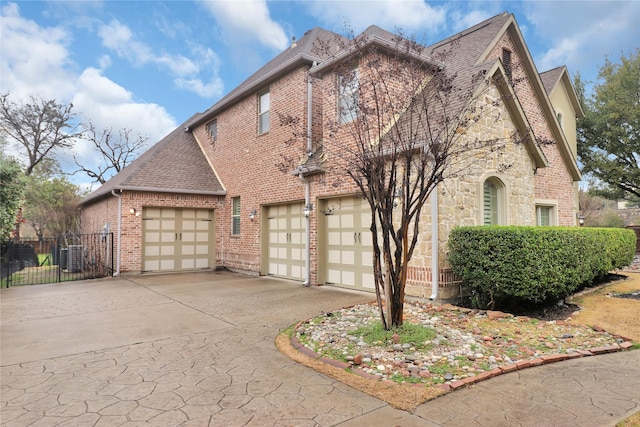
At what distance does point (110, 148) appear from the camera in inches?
1086

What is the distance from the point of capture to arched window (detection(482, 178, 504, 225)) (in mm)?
8344

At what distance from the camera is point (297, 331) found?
520 centimetres

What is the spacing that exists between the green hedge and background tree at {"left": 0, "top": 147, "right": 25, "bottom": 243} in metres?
11.5

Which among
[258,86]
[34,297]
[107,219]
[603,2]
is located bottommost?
[34,297]

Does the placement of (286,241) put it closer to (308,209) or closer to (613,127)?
(308,209)

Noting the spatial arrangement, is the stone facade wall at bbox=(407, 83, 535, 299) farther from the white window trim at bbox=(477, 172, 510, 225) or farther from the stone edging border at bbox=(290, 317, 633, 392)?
the stone edging border at bbox=(290, 317, 633, 392)

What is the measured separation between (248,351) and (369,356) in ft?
4.82

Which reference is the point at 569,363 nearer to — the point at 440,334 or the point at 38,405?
the point at 440,334

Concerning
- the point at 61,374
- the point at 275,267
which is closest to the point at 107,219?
the point at 275,267

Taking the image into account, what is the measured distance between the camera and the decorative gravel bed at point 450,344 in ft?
12.6

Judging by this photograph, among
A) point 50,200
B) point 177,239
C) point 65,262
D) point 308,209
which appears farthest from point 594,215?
point 50,200

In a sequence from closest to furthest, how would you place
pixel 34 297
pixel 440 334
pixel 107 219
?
pixel 440 334 < pixel 34 297 < pixel 107 219

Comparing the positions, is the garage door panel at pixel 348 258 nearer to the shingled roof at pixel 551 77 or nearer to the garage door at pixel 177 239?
the garage door at pixel 177 239

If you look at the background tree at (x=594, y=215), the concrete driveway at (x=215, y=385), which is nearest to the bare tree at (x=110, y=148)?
the concrete driveway at (x=215, y=385)
